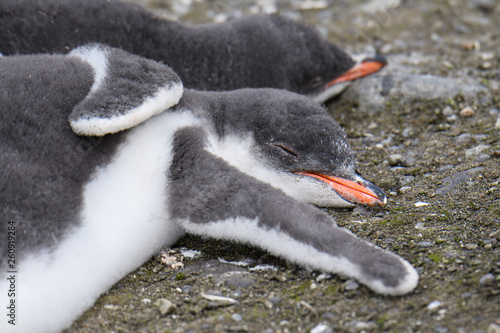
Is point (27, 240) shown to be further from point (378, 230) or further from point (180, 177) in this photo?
point (378, 230)

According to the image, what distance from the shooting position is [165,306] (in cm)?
291

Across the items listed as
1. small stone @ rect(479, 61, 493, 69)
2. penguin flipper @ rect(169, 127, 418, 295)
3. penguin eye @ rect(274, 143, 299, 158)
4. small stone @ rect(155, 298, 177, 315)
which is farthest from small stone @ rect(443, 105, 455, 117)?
small stone @ rect(155, 298, 177, 315)

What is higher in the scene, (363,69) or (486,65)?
(363,69)

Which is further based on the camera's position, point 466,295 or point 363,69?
point 363,69

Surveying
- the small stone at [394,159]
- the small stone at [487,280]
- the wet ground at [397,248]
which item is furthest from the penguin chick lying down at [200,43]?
the small stone at [487,280]

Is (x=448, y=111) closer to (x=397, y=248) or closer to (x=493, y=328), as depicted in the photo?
(x=397, y=248)

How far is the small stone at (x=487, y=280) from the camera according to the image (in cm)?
273

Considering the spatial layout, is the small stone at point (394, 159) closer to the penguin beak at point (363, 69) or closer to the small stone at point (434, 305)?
the penguin beak at point (363, 69)

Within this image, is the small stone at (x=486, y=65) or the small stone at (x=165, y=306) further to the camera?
the small stone at (x=486, y=65)

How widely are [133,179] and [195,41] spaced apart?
188cm

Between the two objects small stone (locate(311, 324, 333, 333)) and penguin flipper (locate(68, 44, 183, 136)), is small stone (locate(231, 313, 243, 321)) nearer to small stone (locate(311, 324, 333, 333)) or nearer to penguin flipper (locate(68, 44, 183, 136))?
small stone (locate(311, 324, 333, 333))

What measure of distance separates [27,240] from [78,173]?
41 centimetres

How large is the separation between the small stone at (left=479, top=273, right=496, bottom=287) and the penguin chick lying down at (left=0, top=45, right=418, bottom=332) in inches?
11.8

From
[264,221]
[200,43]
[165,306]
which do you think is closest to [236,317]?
[165,306]
